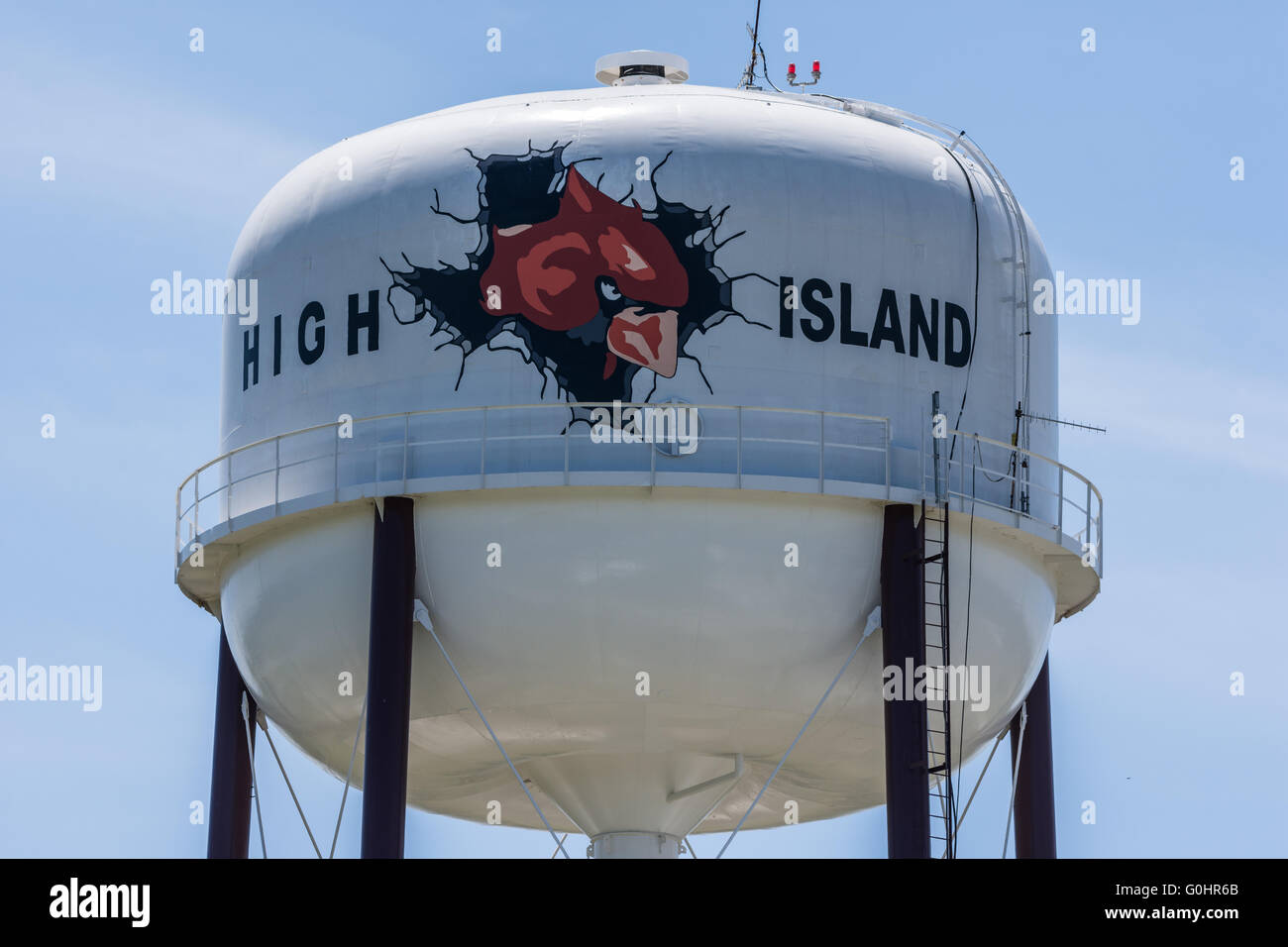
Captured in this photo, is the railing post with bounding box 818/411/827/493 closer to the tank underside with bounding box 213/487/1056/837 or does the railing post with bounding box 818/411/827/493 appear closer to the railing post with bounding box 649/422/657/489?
the tank underside with bounding box 213/487/1056/837

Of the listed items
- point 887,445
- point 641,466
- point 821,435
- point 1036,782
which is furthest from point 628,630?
point 1036,782

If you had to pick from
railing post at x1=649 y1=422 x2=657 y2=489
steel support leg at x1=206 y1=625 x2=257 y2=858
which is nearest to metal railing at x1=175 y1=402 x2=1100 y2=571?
railing post at x1=649 y1=422 x2=657 y2=489

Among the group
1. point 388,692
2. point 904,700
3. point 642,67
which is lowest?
point 904,700

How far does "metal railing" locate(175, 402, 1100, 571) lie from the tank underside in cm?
24

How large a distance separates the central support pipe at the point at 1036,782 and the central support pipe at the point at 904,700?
4.05 m

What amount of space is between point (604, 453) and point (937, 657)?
14.3 ft

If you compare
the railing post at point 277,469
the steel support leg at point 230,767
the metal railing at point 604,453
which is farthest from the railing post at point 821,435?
the steel support leg at point 230,767

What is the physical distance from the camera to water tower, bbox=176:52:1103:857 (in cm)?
2641

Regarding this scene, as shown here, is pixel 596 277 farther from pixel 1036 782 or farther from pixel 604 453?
pixel 1036 782

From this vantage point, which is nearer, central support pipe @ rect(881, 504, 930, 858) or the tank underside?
central support pipe @ rect(881, 504, 930, 858)

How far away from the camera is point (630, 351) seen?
26734 millimetres

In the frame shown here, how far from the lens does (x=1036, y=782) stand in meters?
30.2
